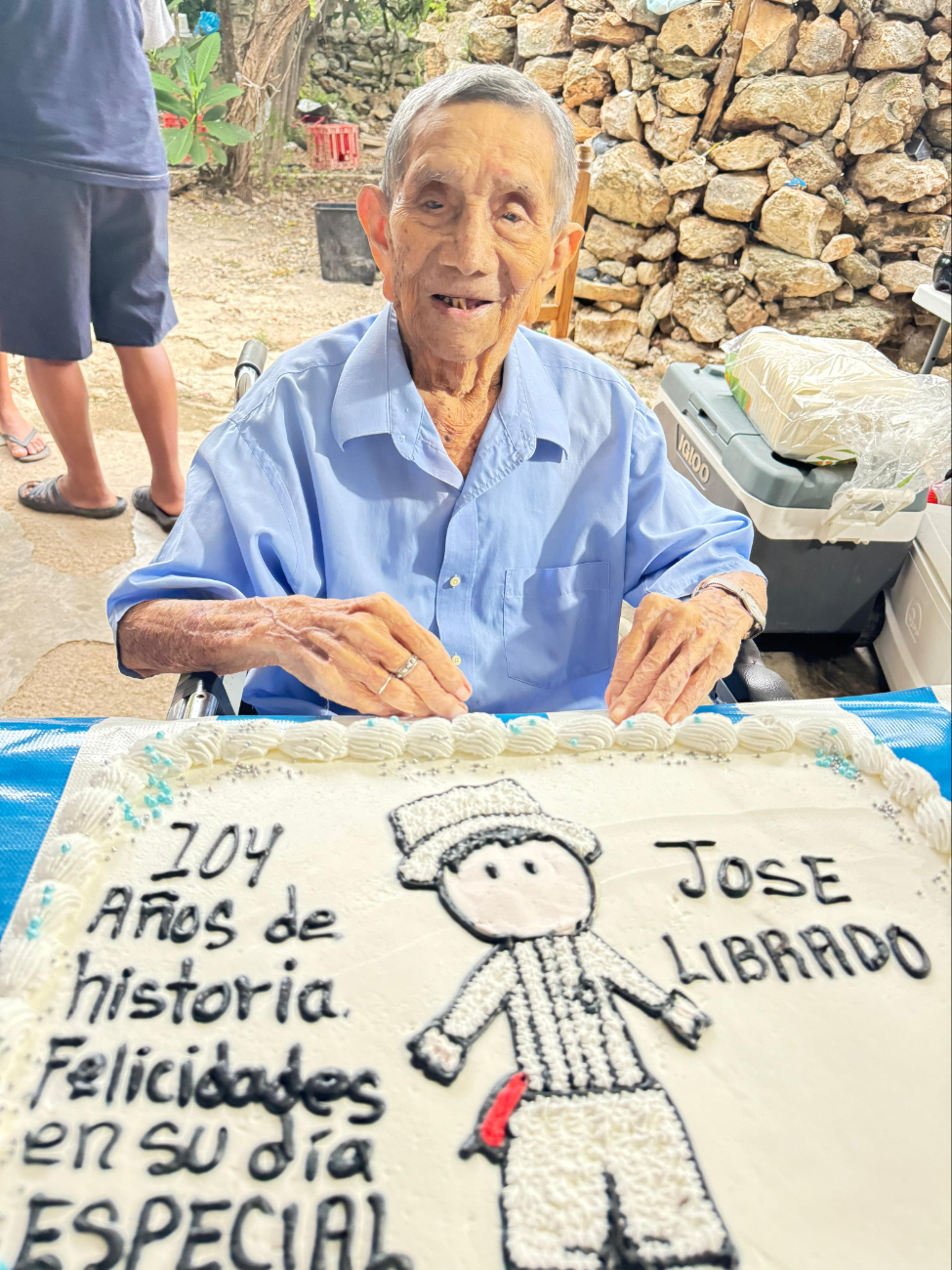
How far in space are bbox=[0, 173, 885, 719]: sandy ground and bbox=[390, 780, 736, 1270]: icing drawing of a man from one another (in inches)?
68.9

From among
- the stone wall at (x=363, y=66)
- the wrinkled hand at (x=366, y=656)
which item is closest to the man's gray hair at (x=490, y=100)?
the wrinkled hand at (x=366, y=656)

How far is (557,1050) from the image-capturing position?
0.76 m

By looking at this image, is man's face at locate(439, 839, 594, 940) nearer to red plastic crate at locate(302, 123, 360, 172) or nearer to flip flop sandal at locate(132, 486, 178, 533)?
flip flop sandal at locate(132, 486, 178, 533)

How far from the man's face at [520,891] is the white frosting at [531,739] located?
0.15m

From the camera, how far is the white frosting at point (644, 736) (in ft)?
3.50

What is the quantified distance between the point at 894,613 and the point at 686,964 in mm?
2002

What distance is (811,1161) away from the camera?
69cm

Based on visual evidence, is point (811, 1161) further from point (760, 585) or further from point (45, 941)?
point (760, 585)

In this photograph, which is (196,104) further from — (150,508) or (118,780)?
(118,780)

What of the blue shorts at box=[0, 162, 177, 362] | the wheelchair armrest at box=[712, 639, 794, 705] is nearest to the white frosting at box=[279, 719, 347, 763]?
the wheelchair armrest at box=[712, 639, 794, 705]

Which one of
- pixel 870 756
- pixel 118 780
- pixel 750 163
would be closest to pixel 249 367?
pixel 118 780

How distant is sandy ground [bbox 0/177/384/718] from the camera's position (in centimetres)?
251

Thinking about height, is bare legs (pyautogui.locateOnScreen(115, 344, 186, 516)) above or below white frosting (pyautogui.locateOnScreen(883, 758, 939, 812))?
below

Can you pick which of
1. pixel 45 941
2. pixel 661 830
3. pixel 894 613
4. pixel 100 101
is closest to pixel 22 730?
pixel 45 941
